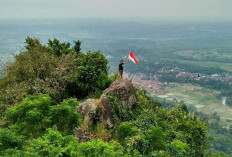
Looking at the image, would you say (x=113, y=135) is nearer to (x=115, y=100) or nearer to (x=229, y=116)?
(x=115, y=100)

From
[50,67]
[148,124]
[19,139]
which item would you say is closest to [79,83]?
[50,67]

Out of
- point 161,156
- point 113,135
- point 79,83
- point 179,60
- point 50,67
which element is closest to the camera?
point 161,156

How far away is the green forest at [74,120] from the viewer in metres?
8.43

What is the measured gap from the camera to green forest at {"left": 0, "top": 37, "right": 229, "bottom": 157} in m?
8.43

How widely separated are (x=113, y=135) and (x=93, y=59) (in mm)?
9301

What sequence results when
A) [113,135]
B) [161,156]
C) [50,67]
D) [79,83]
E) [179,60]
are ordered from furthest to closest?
[179,60] < [79,83] < [50,67] < [113,135] < [161,156]

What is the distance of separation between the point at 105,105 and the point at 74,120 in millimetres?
4413

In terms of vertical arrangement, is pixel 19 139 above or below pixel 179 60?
above

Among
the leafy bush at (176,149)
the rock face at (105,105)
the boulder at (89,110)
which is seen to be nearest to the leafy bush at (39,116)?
the rock face at (105,105)

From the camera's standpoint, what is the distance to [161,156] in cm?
1007

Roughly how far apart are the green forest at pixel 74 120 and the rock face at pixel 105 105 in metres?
0.14

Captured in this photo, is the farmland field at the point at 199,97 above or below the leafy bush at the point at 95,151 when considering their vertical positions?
below

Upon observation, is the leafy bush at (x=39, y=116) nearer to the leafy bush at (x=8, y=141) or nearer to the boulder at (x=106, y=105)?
the leafy bush at (x=8, y=141)

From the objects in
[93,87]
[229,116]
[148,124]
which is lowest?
[229,116]
